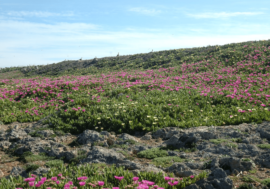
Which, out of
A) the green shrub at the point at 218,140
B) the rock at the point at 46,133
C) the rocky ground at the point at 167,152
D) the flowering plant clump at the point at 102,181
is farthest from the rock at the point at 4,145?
the green shrub at the point at 218,140

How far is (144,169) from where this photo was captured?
582cm

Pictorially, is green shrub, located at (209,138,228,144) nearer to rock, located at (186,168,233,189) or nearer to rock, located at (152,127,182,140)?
rock, located at (152,127,182,140)

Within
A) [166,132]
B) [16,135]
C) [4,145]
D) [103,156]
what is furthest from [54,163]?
[166,132]

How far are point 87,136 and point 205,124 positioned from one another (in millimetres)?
5486

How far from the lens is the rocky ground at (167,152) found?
556 centimetres

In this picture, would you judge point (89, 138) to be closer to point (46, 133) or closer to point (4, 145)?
point (46, 133)

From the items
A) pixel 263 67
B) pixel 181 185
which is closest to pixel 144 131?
pixel 181 185

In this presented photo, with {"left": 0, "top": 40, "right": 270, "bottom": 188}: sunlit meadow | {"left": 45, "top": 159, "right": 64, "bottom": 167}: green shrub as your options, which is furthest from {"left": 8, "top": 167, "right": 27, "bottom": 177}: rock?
{"left": 0, "top": 40, "right": 270, "bottom": 188}: sunlit meadow

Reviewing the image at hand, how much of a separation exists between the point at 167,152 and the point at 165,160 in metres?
0.77

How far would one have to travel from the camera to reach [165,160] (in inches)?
265

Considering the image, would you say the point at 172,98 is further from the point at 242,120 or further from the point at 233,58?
the point at 233,58

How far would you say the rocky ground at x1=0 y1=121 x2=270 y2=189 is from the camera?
219 inches

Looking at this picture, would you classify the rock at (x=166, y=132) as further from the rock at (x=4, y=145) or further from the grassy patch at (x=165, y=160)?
the rock at (x=4, y=145)

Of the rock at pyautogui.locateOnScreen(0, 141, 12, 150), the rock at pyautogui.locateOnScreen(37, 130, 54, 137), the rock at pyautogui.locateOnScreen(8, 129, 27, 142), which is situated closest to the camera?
the rock at pyautogui.locateOnScreen(0, 141, 12, 150)
